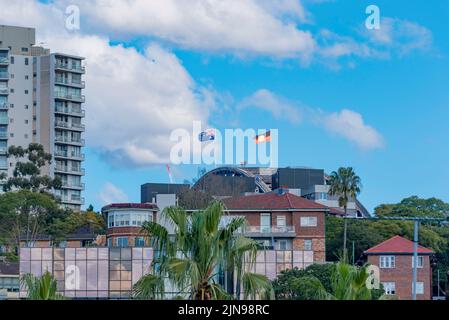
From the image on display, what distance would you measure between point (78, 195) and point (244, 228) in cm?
13269

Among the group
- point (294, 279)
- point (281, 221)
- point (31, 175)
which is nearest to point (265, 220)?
point (281, 221)

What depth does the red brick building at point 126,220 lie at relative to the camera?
329 feet

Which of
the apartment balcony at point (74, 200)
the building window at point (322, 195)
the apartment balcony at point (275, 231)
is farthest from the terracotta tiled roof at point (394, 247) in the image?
the apartment balcony at point (74, 200)

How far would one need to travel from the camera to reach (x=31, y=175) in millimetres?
132375

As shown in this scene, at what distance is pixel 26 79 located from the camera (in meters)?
150

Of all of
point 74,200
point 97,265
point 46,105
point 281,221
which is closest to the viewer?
point 97,265

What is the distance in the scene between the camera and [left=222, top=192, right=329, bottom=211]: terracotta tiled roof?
103188 mm

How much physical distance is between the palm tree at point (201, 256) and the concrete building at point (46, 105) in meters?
132

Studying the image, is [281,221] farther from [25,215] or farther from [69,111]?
[69,111]

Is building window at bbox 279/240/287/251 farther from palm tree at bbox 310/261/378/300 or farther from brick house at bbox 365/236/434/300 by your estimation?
palm tree at bbox 310/261/378/300

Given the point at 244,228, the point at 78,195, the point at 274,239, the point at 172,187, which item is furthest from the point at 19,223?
the point at 244,228

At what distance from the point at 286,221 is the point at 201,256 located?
87.2 metres

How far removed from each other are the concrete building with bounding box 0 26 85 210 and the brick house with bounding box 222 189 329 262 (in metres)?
48.5
